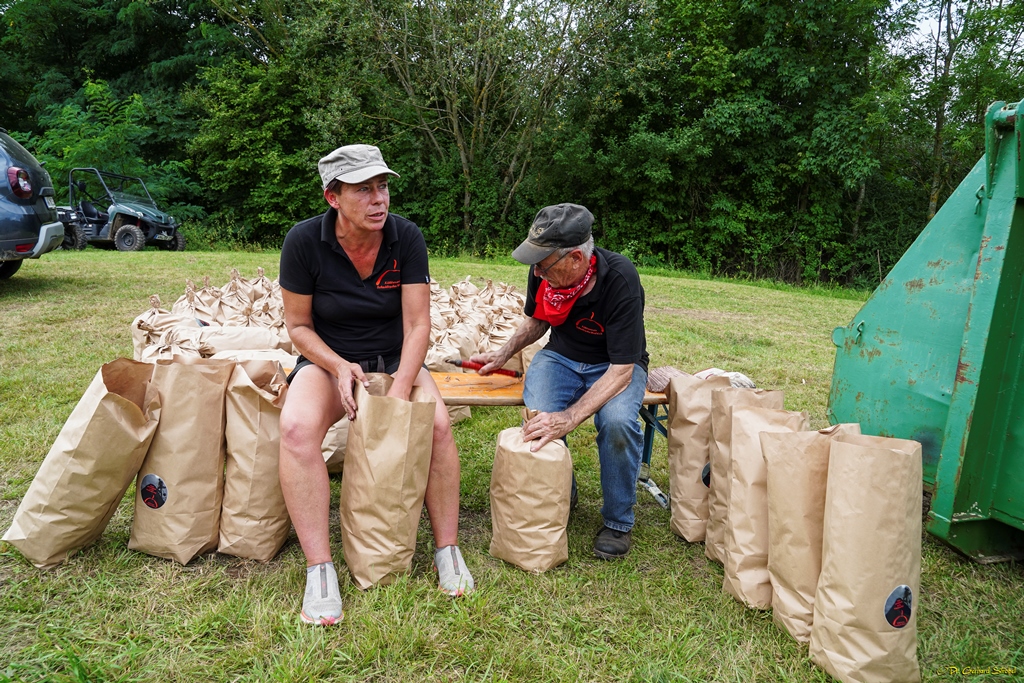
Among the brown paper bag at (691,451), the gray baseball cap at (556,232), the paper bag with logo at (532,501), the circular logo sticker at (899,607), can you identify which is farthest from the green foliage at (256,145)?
the circular logo sticker at (899,607)

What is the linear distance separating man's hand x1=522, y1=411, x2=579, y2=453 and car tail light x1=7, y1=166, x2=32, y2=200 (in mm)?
6735

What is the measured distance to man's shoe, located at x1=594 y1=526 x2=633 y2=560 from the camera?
106 inches

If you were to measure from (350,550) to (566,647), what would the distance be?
824 millimetres

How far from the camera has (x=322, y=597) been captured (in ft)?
7.19

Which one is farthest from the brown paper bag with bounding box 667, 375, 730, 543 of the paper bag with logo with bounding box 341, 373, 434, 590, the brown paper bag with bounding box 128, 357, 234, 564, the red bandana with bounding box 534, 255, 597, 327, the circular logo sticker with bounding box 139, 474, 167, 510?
the circular logo sticker with bounding box 139, 474, 167, 510

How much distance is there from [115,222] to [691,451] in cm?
1424

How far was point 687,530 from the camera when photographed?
283cm

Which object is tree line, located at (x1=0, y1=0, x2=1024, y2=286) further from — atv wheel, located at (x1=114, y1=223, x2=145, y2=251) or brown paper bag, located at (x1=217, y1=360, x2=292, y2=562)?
brown paper bag, located at (x1=217, y1=360, x2=292, y2=562)

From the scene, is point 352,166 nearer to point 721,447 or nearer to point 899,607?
point 721,447

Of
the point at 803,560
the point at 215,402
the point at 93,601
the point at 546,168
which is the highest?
the point at 546,168

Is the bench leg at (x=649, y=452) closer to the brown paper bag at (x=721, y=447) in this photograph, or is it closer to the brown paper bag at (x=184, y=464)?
the brown paper bag at (x=721, y=447)

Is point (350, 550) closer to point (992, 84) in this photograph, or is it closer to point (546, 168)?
point (546, 168)

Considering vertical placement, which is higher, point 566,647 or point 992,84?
point 992,84

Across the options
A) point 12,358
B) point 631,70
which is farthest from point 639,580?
point 631,70
